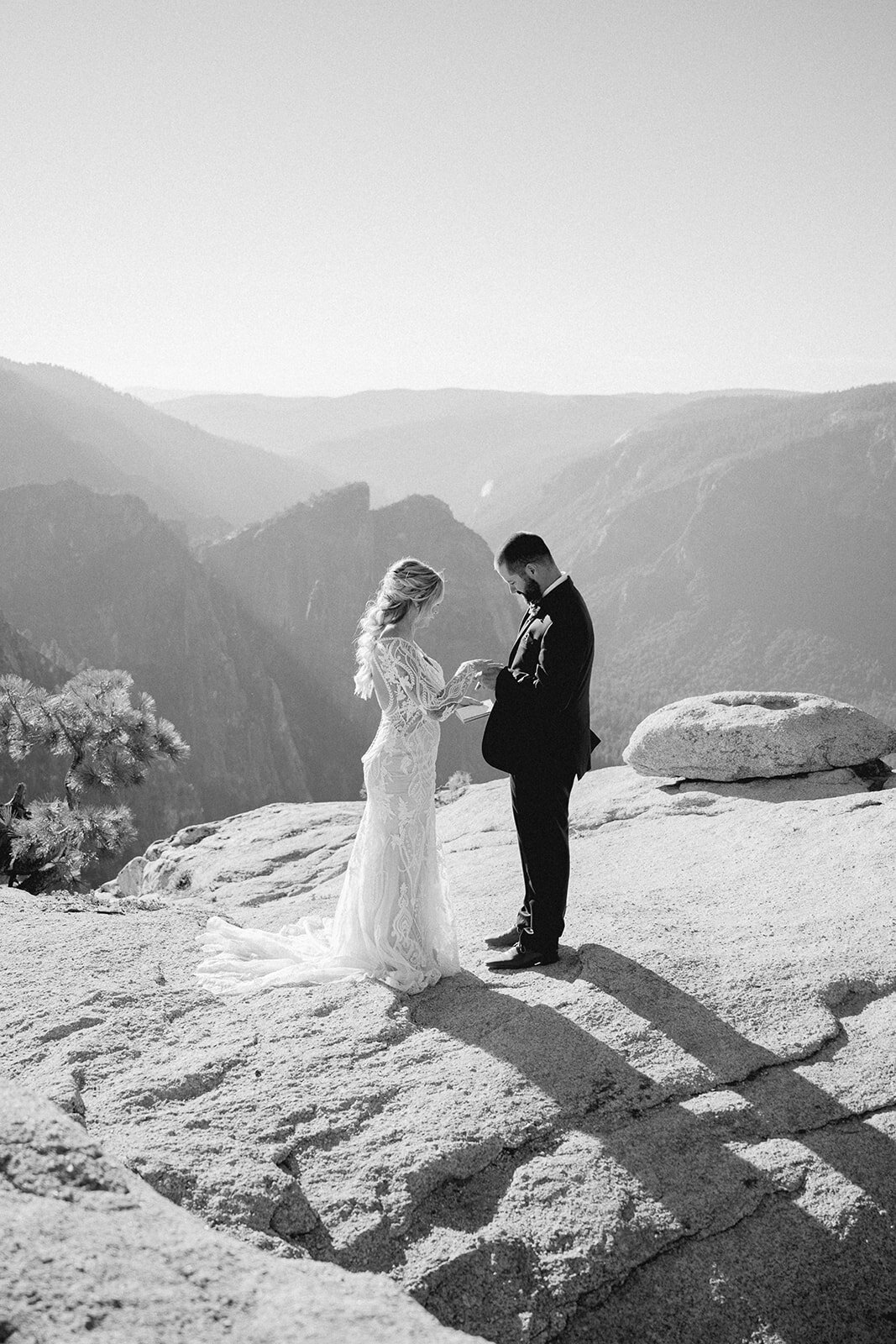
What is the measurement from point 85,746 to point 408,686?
8.98 metres

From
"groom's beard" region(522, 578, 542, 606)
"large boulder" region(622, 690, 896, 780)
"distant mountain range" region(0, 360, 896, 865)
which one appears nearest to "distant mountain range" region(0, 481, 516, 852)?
"distant mountain range" region(0, 360, 896, 865)

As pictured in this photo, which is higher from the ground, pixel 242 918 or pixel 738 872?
pixel 738 872

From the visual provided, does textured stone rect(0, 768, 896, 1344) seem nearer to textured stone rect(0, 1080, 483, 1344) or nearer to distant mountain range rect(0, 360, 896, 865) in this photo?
textured stone rect(0, 1080, 483, 1344)

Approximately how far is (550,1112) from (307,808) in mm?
9767

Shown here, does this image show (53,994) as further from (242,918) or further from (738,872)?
(738,872)

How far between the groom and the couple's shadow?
0.62m

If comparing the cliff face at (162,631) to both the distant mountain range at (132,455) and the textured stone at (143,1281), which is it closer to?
the distant mountain range at (132,455)

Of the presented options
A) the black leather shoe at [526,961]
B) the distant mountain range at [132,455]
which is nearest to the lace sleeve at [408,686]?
the black leather shoe at [526,961]

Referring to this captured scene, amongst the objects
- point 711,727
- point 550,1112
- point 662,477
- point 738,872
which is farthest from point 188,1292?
point 662,477

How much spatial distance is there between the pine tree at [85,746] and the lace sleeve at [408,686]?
791 centimetres

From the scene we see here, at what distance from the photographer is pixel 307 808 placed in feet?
42.8

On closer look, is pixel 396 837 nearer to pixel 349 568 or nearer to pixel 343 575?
pixel 343 575

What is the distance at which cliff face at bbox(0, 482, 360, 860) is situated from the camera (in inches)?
3164

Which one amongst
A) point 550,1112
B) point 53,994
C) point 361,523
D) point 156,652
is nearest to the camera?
point 550,1112
